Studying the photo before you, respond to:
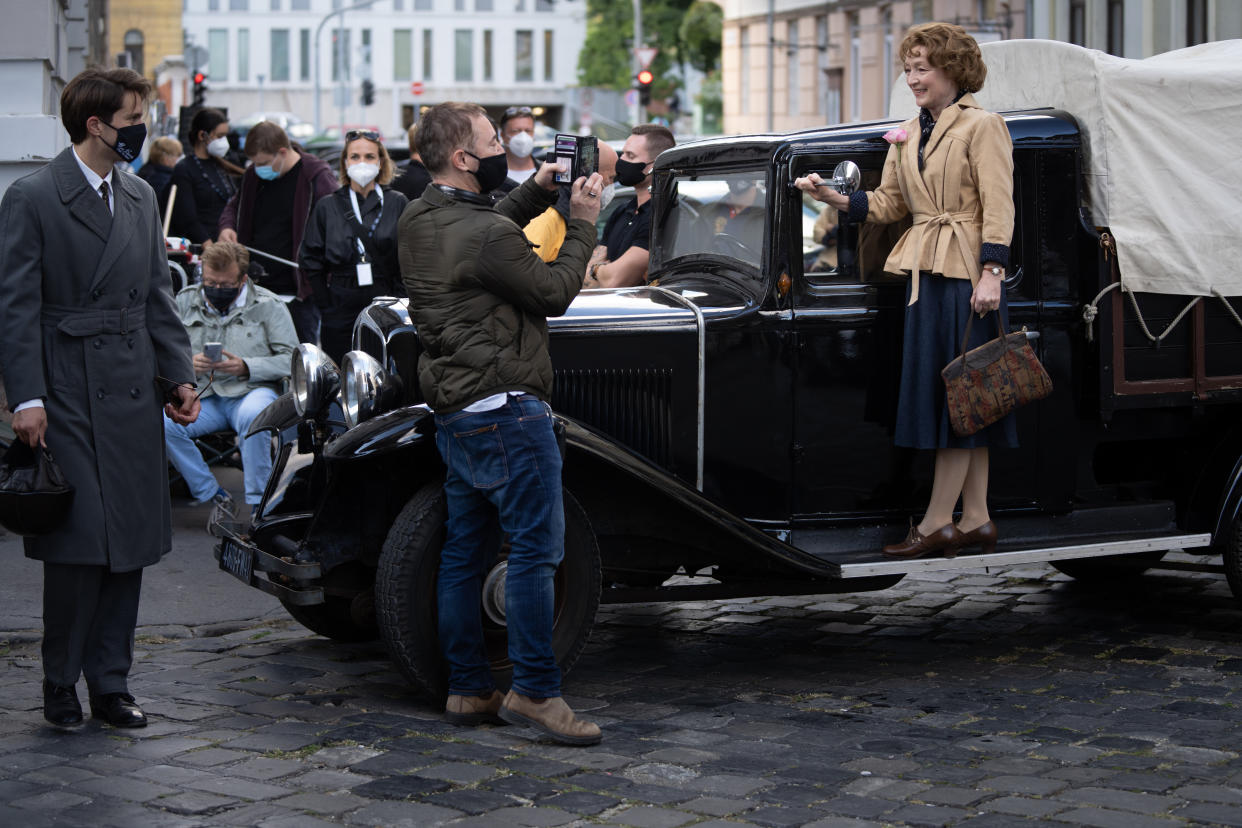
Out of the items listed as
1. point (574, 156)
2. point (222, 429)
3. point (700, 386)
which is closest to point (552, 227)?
point (700, 386)

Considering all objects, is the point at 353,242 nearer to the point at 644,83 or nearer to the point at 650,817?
the point at 650,817

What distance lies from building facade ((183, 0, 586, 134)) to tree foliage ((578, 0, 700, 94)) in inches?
578

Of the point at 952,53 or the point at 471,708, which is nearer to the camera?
the point at 471,708

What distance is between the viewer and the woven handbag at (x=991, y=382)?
607 cm

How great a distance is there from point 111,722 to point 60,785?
25.4 inches

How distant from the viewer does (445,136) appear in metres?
5.40

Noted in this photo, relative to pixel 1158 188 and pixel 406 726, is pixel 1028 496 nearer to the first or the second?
pixel 1158 188

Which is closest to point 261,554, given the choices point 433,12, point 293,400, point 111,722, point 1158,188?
point 111,722

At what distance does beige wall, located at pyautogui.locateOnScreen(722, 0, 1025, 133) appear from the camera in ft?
115

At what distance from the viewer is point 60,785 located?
4.83 meters

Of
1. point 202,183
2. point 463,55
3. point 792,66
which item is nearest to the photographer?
point 202,183

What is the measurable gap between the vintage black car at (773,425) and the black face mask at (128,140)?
3.49ft

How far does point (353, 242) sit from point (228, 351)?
3.05ft

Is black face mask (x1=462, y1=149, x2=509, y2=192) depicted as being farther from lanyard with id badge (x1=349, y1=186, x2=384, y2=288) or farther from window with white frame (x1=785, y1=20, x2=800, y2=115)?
window with white frame (x1=785, y1=20, x2=800, y2=115)
